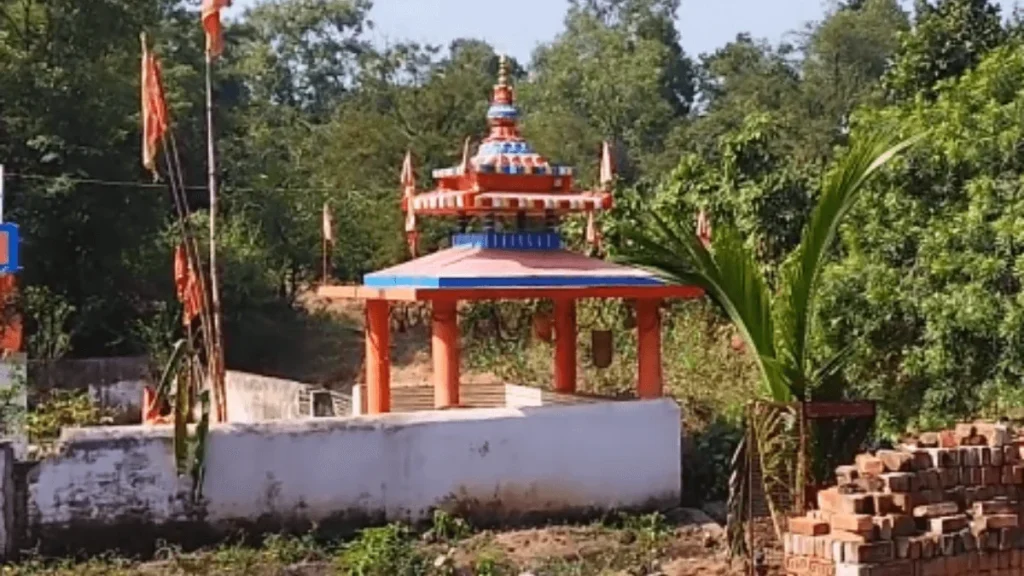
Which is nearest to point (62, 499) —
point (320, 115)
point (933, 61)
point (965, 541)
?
point (965, 541)

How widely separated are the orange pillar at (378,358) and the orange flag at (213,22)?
280 cm

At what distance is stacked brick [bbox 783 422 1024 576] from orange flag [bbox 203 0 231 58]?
690 cm

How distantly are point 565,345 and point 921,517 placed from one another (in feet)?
27.3

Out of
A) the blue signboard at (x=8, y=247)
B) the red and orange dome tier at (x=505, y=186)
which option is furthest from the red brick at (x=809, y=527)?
the red and orange dome tier at (x=505, y=186)

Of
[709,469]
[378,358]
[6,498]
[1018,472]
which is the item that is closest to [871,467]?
[1018,472]

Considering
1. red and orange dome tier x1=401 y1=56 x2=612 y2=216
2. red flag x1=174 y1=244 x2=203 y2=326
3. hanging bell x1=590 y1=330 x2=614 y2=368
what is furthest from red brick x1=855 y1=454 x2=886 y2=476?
hanging bell x1=590 y1=330 x2=614 y2=368

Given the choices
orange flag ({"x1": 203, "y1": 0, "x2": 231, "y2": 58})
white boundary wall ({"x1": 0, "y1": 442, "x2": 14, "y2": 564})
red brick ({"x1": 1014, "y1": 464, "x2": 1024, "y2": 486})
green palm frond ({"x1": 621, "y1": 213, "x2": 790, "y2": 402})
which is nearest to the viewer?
red brick ({"x1": 1014, "y1": 464, "x2": 1024, "y2": 486})

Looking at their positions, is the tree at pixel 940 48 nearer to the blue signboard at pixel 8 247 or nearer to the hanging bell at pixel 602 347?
the hanging bell at pixel 602 347

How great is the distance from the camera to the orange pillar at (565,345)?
13.1 m

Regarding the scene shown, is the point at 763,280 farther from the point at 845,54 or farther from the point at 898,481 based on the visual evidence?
the point at 845,54

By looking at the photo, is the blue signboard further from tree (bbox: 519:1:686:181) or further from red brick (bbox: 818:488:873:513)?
tree (bbox: 519:1:686:181)

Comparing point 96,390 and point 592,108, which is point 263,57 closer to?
point 592,108

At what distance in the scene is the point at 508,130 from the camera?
12406 mm

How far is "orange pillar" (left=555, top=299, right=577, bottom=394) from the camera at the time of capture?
13.1 meters
